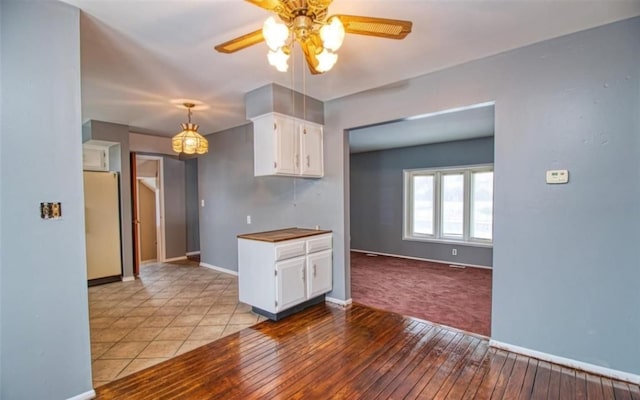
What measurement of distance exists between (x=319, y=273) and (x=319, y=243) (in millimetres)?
357

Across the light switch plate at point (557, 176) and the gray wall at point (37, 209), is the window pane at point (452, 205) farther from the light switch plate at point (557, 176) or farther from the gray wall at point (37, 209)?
the gray wall at point (37, 209)

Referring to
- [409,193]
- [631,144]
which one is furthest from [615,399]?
[409,193]

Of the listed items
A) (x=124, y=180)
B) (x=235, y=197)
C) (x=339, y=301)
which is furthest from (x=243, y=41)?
(x=124, y=180)

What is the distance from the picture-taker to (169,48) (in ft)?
8.05

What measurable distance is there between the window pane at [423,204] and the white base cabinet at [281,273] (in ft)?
11.8

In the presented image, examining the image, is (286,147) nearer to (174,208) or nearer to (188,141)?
(188,141)

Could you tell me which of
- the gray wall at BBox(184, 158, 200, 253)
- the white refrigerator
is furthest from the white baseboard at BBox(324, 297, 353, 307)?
the gray wall at BBox(184, 158, 200, 253)

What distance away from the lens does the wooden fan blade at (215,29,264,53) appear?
1.73 m

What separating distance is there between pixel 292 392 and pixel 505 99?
9.45 feet

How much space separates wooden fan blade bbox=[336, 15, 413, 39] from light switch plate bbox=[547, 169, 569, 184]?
68.0 inches

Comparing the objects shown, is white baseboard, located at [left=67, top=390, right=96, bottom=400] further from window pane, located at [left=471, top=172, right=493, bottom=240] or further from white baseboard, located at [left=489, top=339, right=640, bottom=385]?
window pane, located at [left=471, top=172, right=493, bottom=240]

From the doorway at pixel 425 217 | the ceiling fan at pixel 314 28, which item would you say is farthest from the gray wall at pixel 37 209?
the doorway at pixel 425 217

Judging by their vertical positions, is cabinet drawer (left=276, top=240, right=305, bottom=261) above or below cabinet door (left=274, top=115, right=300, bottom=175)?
below

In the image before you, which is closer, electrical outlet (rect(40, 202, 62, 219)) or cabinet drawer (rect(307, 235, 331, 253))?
electrical outlet (rect(40, 202, 62, 219))
